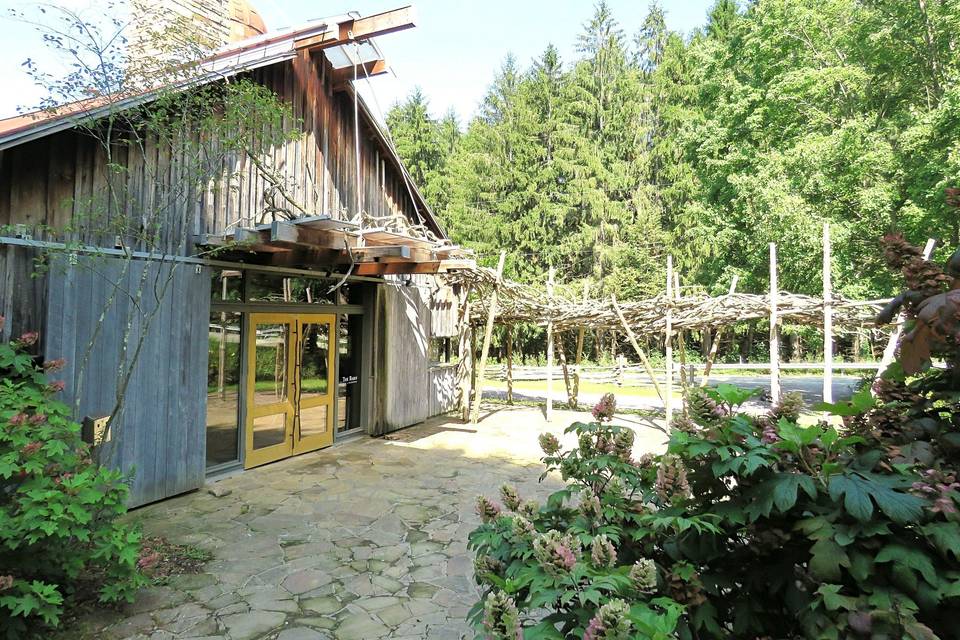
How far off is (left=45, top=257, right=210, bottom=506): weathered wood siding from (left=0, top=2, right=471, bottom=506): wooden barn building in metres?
0.02

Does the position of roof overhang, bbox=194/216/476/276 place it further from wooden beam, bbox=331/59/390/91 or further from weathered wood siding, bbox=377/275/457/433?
wooden beam, bbox=331/59/390/91

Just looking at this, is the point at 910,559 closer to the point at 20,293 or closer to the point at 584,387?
the point at 20,293

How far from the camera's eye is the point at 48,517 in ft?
10.4

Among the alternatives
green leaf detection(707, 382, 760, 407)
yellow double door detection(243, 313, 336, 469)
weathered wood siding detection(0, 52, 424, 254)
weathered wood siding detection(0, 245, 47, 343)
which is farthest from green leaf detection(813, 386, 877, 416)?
yellow double door detection(243, 313, 336, 469)

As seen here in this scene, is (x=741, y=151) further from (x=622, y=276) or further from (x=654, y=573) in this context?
(x=654, y=573)

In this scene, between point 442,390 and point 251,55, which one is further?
point 442,390

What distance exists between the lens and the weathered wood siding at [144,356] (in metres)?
5.02

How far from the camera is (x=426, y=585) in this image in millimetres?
4215

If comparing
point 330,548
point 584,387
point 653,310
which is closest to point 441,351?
point 653,310

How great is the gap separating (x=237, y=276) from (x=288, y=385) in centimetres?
181

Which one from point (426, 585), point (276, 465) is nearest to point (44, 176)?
point (276, 465)

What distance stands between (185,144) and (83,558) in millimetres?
3408

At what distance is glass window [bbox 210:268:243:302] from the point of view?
266 inches

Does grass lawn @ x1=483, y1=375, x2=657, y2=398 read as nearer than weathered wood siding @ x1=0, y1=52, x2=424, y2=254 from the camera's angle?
No
